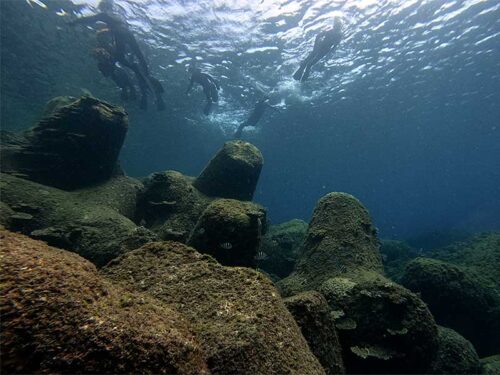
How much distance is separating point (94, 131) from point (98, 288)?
7.68m

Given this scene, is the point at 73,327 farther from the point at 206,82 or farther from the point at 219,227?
the point at 206,82

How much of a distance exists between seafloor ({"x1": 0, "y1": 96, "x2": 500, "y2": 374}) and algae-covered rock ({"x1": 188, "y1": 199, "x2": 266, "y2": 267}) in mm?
24

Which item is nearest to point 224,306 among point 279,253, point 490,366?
point 490,366

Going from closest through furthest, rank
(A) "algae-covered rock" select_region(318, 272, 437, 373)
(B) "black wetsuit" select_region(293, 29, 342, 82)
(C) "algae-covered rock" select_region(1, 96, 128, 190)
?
(A) "algae-covered rock" select_region(318, 272, 437, 373) < (C) "algae-covered rock" select_region(1, 96, 128, 190) < (B) "black wetsuit" select_region(293, 29, 342, 82)

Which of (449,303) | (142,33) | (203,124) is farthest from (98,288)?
(203,124)

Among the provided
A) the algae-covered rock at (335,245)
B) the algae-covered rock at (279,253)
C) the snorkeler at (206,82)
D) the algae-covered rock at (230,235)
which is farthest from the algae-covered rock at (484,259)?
the snorkeler at (206,82)

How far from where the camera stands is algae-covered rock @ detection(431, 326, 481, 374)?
5.86 meters

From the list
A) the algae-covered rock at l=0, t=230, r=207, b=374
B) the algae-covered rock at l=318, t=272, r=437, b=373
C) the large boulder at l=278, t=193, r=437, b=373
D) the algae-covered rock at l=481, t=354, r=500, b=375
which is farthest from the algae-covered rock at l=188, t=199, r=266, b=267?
the algae-covered rock at l=481, t=354, r=500, b=375

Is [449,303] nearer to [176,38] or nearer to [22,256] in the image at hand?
[22,256]

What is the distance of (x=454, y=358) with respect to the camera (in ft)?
→ 19.6

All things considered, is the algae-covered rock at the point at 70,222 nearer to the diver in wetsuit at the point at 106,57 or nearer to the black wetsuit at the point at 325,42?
the diver in wetsuit at the point at 106,57

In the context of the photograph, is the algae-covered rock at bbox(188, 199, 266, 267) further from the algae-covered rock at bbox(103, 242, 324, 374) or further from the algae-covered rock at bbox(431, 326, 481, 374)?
the algae-covered rock at bbox(431, 326, 481, 374)

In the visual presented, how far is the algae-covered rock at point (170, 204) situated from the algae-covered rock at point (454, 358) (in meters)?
6.28

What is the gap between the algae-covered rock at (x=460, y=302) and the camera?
759 cm
